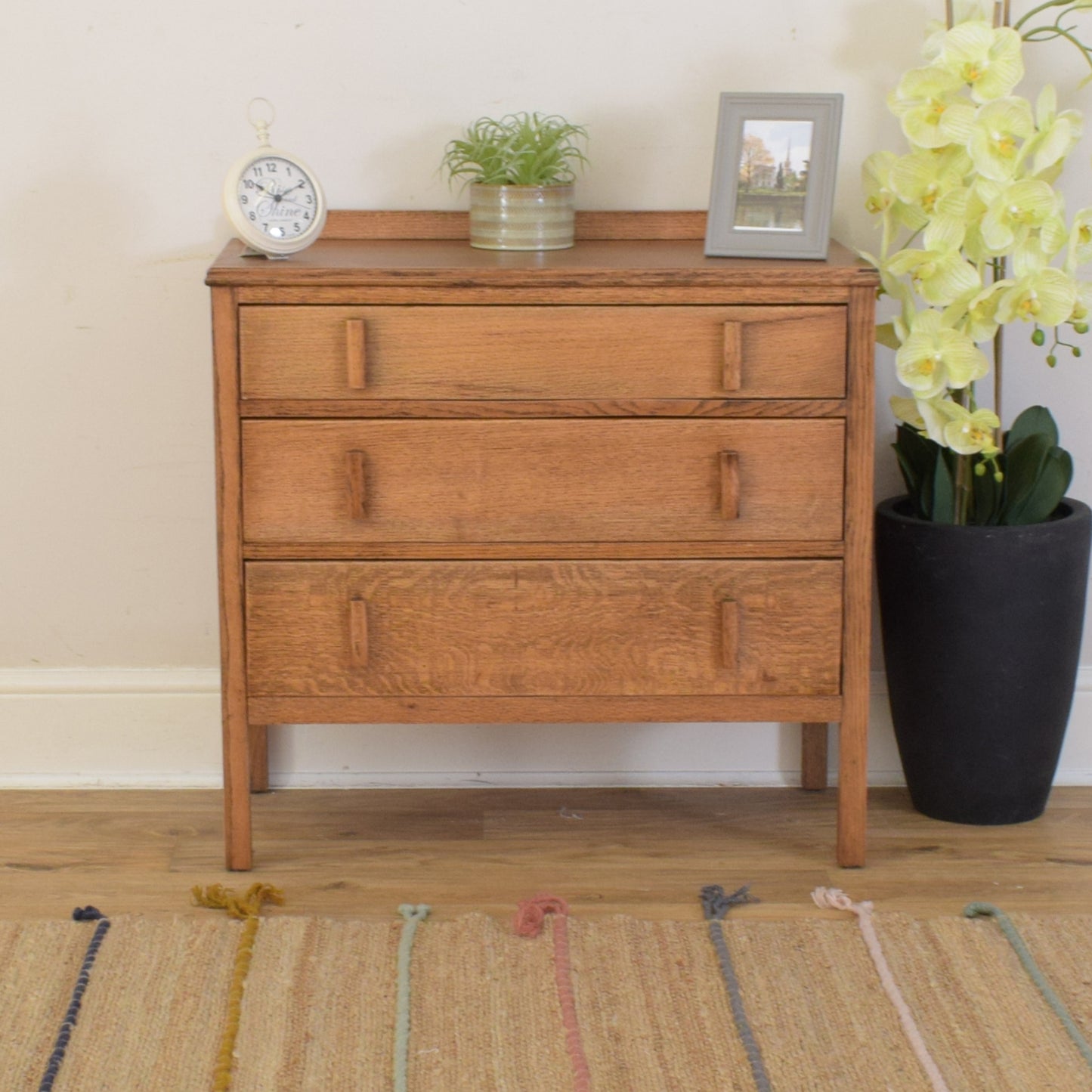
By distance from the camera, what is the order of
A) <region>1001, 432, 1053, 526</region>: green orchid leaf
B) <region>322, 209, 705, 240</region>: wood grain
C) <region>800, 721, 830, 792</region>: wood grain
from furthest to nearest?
1. <region>800, 721, 830, 792</region>: wood grain
2. <region>322, 209, 705, 240</region>: wood grain
3. <region>1001, 432, 1053, 526</region>: green orchid leaf

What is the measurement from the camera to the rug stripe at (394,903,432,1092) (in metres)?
1.50

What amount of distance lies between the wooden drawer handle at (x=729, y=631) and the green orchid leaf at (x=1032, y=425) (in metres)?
0.51

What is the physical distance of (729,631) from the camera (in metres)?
1.83

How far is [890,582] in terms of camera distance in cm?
204

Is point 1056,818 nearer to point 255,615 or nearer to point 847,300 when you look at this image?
point 847,300

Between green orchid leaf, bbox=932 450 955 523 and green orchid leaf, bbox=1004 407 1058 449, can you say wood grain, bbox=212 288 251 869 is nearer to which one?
green orchid leaf, bbox=932 450 955 523

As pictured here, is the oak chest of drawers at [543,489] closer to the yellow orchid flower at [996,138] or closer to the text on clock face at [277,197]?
the text on clock face at [277,197]

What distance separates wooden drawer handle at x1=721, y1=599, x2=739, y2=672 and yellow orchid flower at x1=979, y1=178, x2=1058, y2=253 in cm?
55

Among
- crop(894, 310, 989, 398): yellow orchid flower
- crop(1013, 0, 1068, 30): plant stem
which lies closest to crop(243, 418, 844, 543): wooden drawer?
crop(894, 310, 989, 398): yellow orchid flower

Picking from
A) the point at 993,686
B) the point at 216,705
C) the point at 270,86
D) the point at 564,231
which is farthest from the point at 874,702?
the point at 270,86

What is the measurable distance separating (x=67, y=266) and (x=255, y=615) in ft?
2.13

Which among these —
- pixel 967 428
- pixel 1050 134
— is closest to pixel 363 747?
pixel 967 428

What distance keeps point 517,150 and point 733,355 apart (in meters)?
0.45

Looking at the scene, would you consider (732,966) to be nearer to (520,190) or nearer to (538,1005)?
(538,1005)
